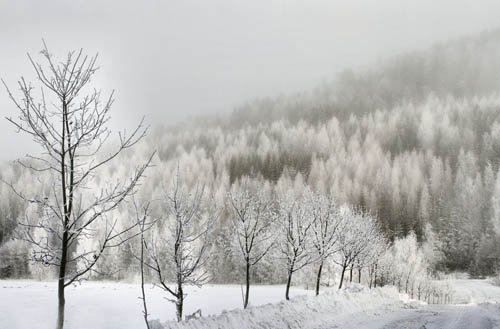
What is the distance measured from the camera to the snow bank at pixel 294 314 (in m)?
13.6

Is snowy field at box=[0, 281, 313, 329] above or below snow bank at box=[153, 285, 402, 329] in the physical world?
below

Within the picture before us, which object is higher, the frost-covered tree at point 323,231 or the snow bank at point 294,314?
the frost-covered tree at point 323,231

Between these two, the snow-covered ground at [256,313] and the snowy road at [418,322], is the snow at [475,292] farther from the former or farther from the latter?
the snowy road at [418,322]

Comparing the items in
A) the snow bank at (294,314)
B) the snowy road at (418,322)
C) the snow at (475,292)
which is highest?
the snow bank at (294,314)

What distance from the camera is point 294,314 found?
18.5 metres

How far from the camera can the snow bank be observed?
13586 mm

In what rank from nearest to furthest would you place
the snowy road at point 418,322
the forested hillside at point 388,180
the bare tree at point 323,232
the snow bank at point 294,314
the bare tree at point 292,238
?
the snow bank at point 294,314, the snowy road at point 418,322, the bare tree at point 292,238, the bare tree at point 323,232, the forested hillside at point 388,180

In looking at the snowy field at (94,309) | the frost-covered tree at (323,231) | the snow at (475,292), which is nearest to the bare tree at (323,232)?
the frost-covered tree at (323,231)

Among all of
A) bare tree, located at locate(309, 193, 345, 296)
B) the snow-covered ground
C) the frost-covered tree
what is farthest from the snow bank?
the frost-covered tree

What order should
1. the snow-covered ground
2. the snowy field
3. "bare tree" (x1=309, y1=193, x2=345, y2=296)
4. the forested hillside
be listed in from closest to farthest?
the snow-covered ground < the snowy field < "bare tree" (x1=309, y1=193, x2=345, y2=296) < the forested hillside

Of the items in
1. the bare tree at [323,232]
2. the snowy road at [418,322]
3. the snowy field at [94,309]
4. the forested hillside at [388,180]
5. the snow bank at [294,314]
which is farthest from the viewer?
the forested hillside at [388,180]

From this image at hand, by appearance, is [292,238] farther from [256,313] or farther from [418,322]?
[256,313]

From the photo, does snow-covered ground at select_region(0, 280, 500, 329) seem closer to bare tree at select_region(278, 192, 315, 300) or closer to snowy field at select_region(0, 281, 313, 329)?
snowy field at select_region(0, 281, 313, 329)

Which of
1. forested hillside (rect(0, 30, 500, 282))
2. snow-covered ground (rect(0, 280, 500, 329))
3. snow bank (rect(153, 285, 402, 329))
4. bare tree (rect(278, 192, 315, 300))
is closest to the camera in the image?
snow bank (rect(153, 285, 402, 329))
